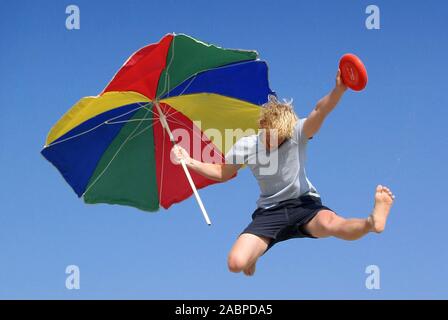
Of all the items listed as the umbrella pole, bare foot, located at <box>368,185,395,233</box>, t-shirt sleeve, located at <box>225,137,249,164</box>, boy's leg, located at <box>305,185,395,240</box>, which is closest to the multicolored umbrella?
the umbrella pole

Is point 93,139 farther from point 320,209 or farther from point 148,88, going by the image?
point 320,209

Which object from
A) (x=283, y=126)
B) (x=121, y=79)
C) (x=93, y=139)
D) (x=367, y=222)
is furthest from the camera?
(x=93, y=139)

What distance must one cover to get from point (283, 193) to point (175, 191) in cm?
279

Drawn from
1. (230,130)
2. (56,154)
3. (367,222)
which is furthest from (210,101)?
(367,222)

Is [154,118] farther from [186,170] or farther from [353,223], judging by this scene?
[353,223]

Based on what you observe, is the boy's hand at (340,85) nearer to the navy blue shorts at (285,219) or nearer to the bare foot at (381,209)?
the bare foot at (381,209)

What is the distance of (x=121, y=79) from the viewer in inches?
375

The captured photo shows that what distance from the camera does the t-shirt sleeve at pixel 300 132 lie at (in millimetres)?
8211

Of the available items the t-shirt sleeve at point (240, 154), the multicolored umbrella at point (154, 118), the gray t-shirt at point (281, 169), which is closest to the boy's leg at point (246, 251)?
the gray t-shirt at point (281, 169)

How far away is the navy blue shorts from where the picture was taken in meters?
8.22

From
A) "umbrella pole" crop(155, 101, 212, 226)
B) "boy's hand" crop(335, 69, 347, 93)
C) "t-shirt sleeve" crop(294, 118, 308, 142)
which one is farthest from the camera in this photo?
"umbrella pole" crop(155, 101, 212, 226)

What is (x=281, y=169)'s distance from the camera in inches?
326

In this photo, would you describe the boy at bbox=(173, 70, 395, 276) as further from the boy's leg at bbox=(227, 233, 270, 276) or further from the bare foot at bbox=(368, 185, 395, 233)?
the bare foot at bbox=(368, 185, 395, 233)

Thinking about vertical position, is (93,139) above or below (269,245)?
above
